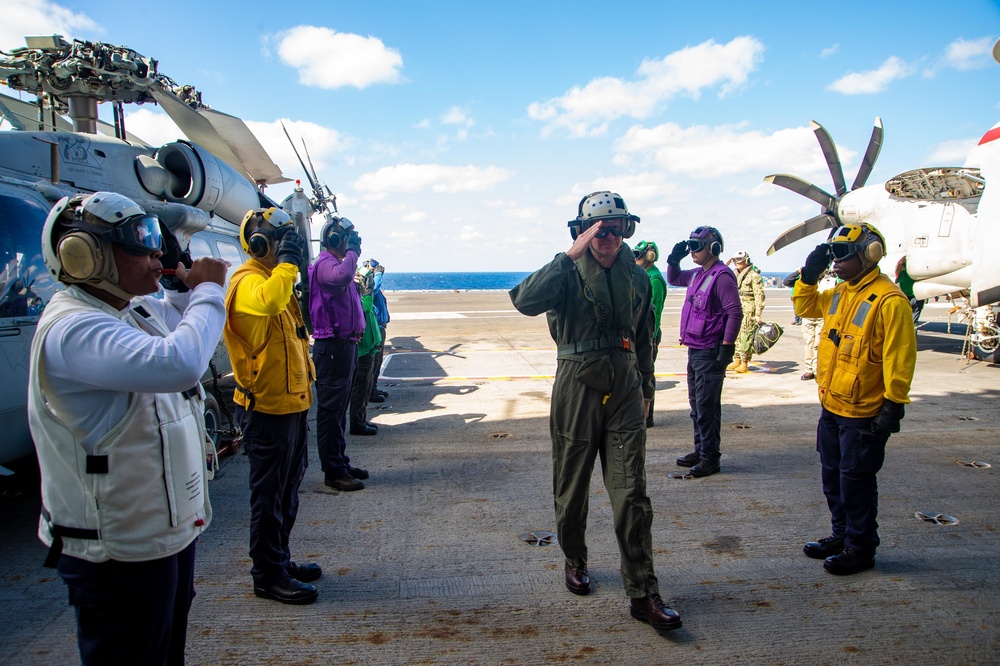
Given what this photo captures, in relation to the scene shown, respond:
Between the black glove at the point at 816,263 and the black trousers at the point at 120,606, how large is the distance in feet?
12.3

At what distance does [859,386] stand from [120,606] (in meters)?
3.64

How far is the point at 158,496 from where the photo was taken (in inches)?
70.6

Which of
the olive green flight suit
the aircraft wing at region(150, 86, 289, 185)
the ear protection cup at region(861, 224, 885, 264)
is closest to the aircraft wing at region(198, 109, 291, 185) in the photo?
the aircraft wing at region(150, 86, 289, 185)

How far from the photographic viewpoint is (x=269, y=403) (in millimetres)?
3129

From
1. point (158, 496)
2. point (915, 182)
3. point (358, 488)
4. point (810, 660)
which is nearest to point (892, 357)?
point (810, 660)

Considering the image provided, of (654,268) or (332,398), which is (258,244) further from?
(654,268)

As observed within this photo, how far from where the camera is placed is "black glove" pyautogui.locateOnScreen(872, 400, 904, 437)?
319cm

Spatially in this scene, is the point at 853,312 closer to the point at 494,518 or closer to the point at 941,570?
the point at 941,570

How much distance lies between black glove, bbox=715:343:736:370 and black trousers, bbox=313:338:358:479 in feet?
10.5

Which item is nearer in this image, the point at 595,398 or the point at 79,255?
the point at 79,255

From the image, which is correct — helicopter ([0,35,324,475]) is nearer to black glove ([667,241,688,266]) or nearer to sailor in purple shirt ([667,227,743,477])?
black glove ([667,241,688,266])

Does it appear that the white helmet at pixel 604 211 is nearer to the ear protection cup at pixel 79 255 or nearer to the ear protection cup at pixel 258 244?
the ear protection cup at pixel 258 244

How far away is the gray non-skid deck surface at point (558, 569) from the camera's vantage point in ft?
9.00

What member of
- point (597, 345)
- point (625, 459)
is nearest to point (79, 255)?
point (597, 345)
